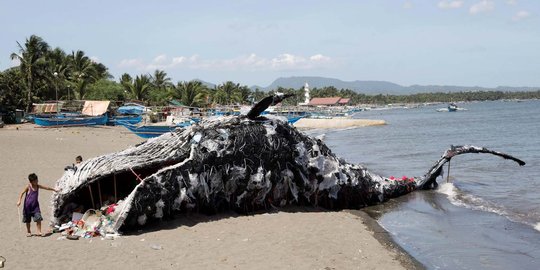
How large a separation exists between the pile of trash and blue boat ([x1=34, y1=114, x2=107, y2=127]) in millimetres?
37057

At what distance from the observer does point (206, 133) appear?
37.8ft

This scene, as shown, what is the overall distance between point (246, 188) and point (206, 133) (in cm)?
165

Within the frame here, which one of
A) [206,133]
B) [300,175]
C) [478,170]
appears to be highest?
[206,133]

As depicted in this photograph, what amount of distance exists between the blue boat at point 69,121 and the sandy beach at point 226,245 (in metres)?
33.5

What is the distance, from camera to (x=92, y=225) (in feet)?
33.8

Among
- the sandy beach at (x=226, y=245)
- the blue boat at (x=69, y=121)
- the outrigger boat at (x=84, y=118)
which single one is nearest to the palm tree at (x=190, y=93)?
the outrigger boat at (x=84, y=118)

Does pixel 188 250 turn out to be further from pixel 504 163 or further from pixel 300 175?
pixel 504 163

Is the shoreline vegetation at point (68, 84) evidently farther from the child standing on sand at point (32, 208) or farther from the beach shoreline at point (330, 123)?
the child standing on sand at point (32, 208)

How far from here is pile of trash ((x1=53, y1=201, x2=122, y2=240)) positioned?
10.0 metres

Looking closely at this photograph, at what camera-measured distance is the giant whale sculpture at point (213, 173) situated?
10.5 metres

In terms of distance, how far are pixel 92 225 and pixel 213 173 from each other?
277 centimetres

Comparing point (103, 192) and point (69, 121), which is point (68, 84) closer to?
point (69, 121)

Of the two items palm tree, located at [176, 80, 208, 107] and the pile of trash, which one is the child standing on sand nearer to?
the pile of trash

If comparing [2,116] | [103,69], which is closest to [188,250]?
[2,116]
